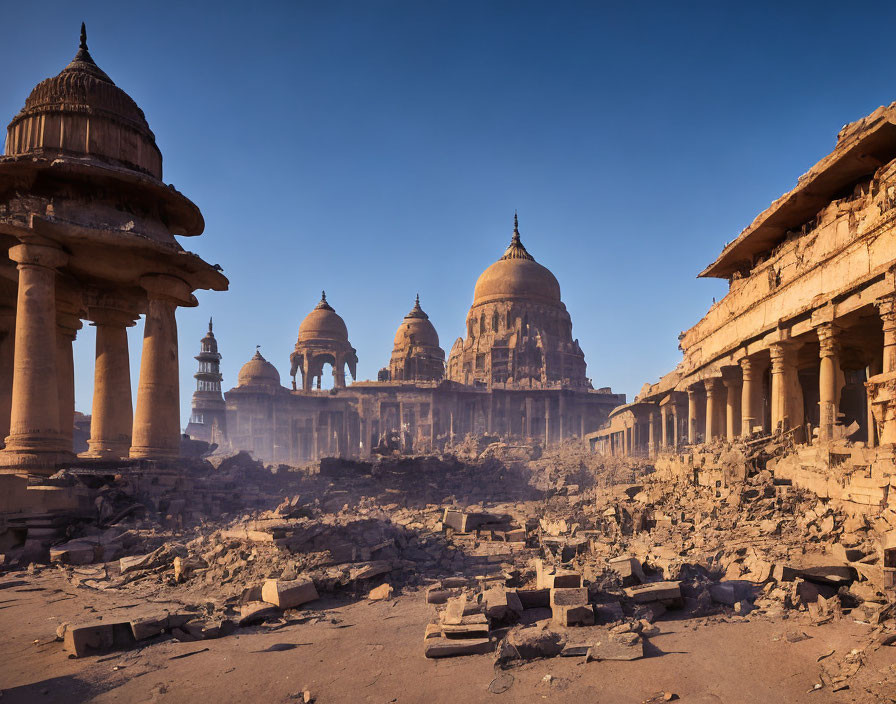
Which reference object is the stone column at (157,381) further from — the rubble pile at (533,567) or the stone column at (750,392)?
the stone column at (750,392)

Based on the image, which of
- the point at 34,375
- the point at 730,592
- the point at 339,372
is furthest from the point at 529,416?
the point at 730,592

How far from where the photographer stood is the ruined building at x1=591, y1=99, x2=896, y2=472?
12.4 m

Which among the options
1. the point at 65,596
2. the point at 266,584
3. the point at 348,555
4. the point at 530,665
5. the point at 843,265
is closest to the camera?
the point at 530,665

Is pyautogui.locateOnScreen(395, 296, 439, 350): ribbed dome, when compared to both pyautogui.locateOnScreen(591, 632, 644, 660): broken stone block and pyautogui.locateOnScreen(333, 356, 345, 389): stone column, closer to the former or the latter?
pyautogui.locateOnScreen(333, 356, 345, 389): stone column

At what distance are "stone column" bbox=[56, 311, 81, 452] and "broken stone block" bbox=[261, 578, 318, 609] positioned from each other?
10.7 meters

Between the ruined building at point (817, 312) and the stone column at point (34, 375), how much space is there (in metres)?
15.9

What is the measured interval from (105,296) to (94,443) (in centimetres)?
401

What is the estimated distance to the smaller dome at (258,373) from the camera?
62.8 metres

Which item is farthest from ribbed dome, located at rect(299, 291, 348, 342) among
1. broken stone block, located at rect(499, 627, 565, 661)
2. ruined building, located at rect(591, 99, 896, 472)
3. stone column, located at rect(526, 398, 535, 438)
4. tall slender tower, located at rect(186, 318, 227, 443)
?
broken stone block, located at rect(499, 627, 565, 661)

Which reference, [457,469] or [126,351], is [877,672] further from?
[457,469]

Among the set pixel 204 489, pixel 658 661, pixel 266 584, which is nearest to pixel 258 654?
pixel 266 584

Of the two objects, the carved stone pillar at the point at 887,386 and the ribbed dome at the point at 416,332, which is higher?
the ribbed dome at the point at 416,332

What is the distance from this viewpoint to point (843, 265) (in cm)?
1388

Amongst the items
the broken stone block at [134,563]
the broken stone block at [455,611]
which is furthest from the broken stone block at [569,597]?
the broken stone block at [134,563]
